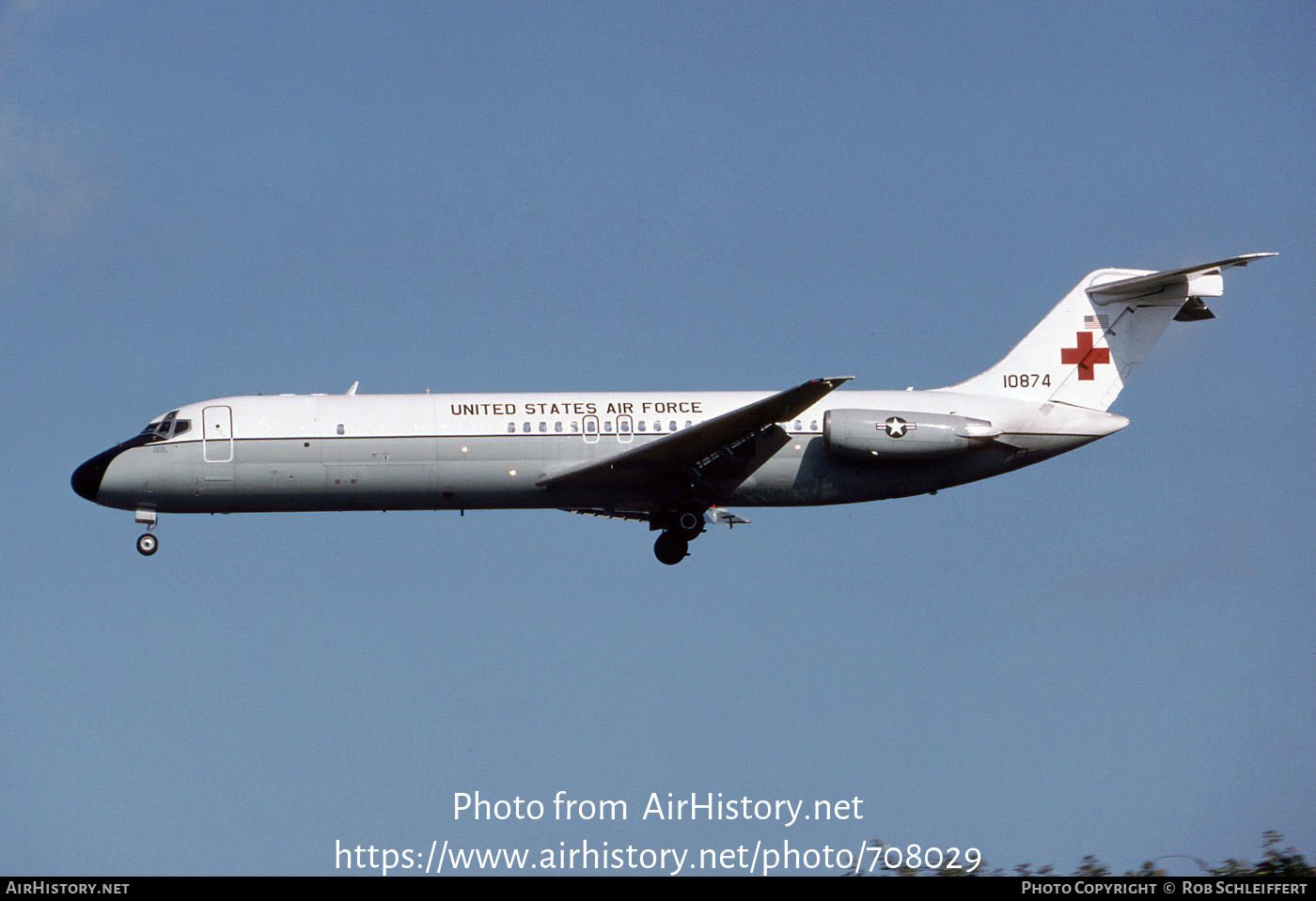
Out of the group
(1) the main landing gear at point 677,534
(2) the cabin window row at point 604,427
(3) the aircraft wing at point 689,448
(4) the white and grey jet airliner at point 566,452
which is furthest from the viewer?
(1) the main landing gear at point 677,534

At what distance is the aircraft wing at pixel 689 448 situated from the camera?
31.6 meters

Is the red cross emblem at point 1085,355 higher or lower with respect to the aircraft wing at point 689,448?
higher

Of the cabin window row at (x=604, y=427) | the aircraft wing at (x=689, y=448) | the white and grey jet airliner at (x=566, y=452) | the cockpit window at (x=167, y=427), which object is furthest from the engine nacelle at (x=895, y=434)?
the cockpit window at (x=167, y=427)

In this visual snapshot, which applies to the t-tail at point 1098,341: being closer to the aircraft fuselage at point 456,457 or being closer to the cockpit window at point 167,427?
the aircraft fuselage at point 456,457

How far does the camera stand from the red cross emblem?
3591cm

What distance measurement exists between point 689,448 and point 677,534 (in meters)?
3.13

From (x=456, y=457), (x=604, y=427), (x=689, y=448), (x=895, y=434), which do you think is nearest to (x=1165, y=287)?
(x=895, y=434)

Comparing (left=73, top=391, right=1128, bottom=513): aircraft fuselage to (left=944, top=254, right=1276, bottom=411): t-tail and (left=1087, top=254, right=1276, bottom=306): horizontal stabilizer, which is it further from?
(left=1087, top=254, right=1276, bottom=306): horizontal stabilizer

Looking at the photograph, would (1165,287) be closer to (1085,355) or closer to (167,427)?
(1085,355)

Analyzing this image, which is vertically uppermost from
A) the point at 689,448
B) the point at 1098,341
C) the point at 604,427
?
the point at 1098,341

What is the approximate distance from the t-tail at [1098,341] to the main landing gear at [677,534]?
716 centimetres

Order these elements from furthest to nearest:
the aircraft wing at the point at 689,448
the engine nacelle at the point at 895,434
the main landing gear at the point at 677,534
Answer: the main landing gear at the point at 677,534, the engine nacelle at the point at 895,434, the aircraft wing at the point at 689,448

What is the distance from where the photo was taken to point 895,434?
Result: 33281 mm
